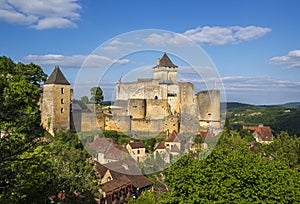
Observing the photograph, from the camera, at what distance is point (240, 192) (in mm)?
10414

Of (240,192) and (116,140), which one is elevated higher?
(116,140)

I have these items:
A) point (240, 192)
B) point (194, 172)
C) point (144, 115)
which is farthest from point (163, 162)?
point (144, 115)

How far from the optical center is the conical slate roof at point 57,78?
26172 millimetres

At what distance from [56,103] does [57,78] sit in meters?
2.13

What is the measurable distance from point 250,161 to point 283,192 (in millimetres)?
1600

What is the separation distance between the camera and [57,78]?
2628cm

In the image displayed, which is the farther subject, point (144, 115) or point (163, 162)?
point (144, 115)

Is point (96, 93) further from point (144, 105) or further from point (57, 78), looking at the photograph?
point (144, 105)

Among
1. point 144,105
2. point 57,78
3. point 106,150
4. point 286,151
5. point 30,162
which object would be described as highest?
point 57,78

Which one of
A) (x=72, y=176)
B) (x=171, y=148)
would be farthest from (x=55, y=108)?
(x=72, y=176)

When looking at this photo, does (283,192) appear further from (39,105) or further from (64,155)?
(39,105)

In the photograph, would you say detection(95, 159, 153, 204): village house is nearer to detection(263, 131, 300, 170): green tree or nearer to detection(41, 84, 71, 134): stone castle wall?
detection(41, 84, 71, 134): stone castle wall

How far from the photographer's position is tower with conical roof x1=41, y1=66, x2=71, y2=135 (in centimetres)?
2595

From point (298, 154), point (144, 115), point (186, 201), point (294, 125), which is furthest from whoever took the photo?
point (294, 125)
